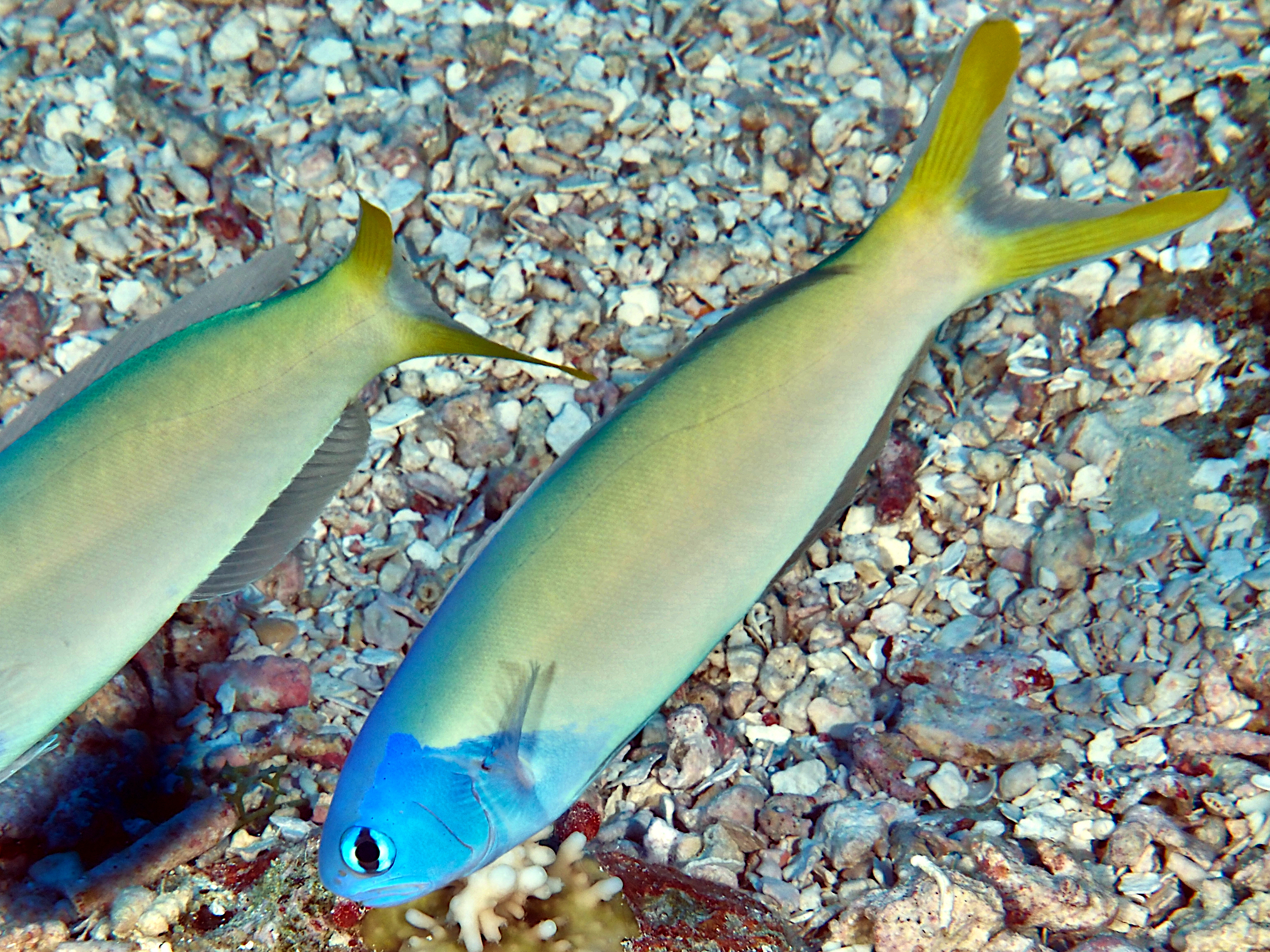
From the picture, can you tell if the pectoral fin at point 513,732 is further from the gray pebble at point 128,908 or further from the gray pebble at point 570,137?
the gray pebble at point 570,137

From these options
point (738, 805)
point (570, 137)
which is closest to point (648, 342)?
point (570, 137)

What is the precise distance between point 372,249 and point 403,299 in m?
0.11

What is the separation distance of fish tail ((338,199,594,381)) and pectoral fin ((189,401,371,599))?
20 cm

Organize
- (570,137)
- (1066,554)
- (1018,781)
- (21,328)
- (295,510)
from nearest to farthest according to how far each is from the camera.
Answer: (295,510)
(1018,781)
(1066,554)
(21,328)
(570,137)

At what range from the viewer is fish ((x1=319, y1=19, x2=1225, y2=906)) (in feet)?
5.16

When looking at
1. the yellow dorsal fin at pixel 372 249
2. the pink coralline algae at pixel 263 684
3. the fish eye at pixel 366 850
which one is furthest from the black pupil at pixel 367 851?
the pink coralline algae at pixel 263 684

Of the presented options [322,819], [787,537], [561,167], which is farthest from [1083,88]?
[322,819]

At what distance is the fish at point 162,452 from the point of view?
69.4 inches

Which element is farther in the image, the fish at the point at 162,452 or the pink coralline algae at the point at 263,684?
the pink coralline algae at the point at 263,684

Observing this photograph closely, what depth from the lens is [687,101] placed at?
155 inches

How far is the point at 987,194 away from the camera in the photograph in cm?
161

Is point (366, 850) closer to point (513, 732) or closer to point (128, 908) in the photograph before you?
point (513, 732)

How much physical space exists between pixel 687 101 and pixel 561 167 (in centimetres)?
60

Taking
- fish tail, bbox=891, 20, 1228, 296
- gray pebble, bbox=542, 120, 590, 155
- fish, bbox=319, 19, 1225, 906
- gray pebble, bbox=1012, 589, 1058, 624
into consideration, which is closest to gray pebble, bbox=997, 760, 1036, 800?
gray pebble, bbox=1012, 589, 1058, 624
